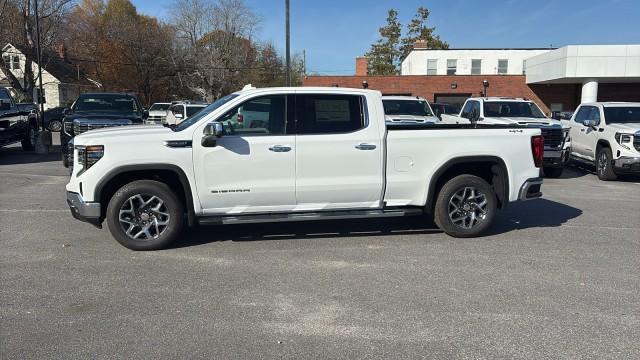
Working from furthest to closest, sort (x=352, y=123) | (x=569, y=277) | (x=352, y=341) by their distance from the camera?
1. (x=352, y=123)
2. (x=569, y=277)
3. (x=352, y=341)

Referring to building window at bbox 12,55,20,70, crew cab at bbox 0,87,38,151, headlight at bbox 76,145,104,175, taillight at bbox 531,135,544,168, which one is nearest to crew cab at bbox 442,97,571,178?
taillight at bbox 531,135,544,168

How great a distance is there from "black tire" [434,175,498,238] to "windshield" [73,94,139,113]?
9.69 m

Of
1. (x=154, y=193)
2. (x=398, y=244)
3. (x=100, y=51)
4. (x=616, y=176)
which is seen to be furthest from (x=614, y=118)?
(x=100, y=51)

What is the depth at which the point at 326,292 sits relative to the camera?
4.75 m

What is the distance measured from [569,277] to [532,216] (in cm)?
291

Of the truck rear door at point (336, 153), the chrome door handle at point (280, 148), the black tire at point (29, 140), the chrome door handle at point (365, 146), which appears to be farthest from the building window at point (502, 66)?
the chrome door handle at point (280, 148)

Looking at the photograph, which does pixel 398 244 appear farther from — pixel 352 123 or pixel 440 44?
pixel 440 44

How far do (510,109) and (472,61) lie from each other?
117 ft

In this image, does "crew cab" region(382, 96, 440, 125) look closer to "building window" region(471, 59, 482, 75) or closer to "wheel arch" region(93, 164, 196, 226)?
"wheel arch" region(93, 164, 196, 226)

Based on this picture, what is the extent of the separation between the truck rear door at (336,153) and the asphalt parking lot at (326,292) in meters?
0.61

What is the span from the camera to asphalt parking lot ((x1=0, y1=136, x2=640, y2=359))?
3.76 meters

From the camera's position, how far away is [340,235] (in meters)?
6.69

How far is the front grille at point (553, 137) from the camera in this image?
11.7 m

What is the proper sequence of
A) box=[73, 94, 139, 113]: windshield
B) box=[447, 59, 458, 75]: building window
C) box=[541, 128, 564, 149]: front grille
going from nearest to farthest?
box=[541, 128, 564, 149]: front grille → box=[73, 94, 139, 113]: windshield → box=[447, 59, 458, 75]: building window
